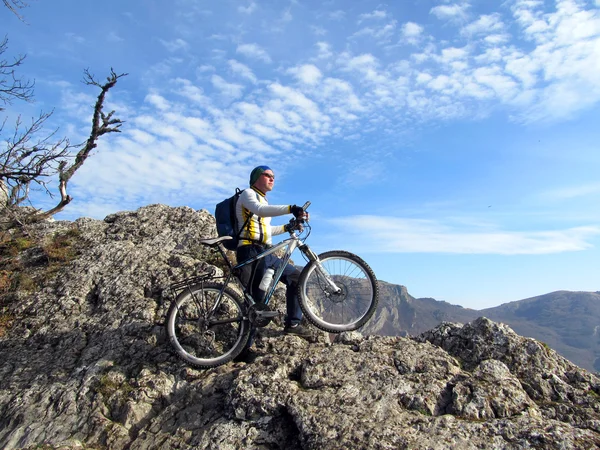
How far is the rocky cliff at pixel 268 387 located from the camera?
498 cm

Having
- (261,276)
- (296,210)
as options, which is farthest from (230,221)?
(296,210)

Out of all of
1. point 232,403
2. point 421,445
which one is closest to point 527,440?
point 421,445

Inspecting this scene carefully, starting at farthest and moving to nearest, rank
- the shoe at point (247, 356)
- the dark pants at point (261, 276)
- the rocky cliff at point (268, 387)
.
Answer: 1. the dark pants at point (261, 276)
2. the shoe at point (247, 356)
3. the rocky cliff at point (268, 387)

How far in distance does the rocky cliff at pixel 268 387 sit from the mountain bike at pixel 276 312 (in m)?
0.39

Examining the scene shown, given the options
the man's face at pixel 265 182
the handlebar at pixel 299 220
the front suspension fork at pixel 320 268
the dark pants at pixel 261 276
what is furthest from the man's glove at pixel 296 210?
the dark pants at pixel 261 276

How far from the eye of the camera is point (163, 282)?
30.5 ft

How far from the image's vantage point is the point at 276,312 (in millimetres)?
7211

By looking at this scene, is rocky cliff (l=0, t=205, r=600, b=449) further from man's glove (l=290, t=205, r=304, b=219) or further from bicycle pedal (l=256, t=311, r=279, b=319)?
man's glove (l=290, t=205, r=304, b=219)

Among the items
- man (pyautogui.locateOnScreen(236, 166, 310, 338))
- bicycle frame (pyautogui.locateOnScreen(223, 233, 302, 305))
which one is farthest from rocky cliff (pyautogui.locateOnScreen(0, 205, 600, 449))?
bicycle frame (pyautogui.locateOnScreen(223, 233, 302, 305))

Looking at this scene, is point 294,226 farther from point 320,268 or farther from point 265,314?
point 265,314

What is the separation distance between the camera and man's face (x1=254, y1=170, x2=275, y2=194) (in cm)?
748

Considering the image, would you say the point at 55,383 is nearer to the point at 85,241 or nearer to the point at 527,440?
the point at 85,241

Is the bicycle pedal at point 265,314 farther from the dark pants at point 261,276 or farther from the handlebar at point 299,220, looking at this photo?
the handlebar at point 299,220

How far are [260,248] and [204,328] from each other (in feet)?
5.74
